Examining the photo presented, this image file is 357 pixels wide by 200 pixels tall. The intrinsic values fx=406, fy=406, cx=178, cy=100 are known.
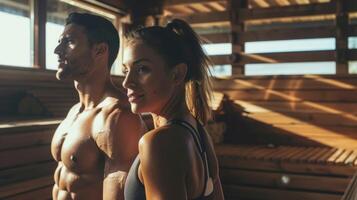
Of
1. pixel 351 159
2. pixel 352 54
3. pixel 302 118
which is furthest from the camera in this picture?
pixel 302 118

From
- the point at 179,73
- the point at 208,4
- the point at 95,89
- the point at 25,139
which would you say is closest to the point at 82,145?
the point at 95,89

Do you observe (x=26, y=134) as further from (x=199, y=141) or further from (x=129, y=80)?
(x=199, y=141)

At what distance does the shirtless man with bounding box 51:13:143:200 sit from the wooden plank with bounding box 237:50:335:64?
4.10 metres

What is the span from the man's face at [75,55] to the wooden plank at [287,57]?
4.25 metres

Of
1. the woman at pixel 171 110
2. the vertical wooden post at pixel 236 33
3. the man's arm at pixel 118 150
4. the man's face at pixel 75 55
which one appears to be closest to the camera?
A: the woman at pixel 171 110

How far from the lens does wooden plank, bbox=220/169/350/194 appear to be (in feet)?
14.2

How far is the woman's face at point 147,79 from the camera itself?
127 centimetres

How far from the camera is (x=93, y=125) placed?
182 cm

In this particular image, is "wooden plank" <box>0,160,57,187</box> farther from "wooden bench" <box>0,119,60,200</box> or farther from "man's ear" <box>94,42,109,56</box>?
"man's ear" <box>94,42,109,56</box>

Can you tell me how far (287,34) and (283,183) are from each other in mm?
2215

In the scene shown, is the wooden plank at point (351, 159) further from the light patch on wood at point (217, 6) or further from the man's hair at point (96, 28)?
the man's hair at point (96, 28)

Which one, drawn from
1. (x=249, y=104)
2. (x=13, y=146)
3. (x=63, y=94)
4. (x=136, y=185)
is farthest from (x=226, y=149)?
(x=136, y=185)

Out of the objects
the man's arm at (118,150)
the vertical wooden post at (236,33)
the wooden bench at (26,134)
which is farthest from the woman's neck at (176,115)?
the vertical wooden post at (236,33)

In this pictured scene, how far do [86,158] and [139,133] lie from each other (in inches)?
10.5
